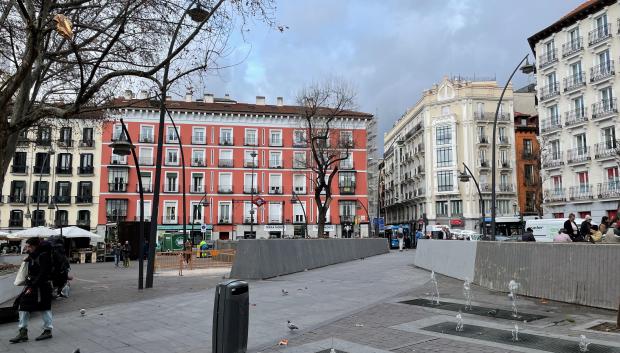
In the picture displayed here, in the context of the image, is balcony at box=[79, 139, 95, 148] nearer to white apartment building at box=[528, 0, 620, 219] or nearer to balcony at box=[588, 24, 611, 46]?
white apartment building at box=[528, 0, 620, 219]

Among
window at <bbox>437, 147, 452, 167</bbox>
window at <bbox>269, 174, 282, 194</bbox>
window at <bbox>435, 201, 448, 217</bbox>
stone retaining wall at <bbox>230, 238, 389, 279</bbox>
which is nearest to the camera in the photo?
stone retaining wall at <bbox>230, 238, 389, 279</bbox>

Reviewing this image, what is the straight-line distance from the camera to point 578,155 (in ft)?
150

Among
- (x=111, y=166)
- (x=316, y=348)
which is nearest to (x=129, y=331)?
(x=316, y=348)

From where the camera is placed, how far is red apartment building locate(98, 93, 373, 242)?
6103cm

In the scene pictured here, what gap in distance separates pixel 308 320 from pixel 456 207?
60132 mm

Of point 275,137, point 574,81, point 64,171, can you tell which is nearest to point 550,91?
point 574,81

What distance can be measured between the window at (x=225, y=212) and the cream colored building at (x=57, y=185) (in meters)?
15.6

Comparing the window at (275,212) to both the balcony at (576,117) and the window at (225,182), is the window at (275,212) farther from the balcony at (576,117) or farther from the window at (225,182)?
the balcony at (576,117)

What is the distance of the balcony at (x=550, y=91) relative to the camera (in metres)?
48.6

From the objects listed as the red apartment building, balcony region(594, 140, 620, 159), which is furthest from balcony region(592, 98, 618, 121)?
the red apartment building

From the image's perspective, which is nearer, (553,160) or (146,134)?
(553,160)

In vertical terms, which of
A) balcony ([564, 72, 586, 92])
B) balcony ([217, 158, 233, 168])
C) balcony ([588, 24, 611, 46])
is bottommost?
balcony ([217, 158, 233, 168])

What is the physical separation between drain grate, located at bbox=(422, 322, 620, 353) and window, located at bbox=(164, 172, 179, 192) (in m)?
57.8

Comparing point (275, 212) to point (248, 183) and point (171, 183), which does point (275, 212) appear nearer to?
point (248, 183)
